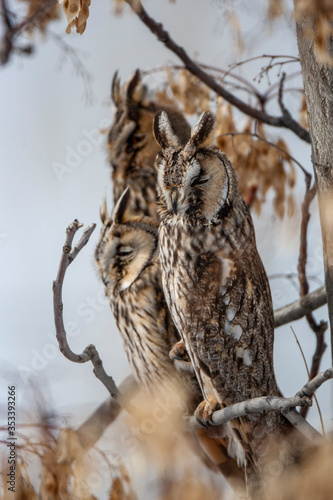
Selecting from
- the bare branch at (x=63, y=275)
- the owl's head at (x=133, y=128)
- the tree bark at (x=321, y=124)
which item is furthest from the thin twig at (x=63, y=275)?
the owl's head at (x=133, y=128)

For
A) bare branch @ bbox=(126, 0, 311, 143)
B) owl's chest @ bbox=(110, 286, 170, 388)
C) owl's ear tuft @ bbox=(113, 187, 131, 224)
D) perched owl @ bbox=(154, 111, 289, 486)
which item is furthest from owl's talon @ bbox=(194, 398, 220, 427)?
bare branch @ bbox=(126, 0, 311, 143)

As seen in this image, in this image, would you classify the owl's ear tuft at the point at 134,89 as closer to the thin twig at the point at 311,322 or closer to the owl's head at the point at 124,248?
the owl's head at the point at 124,248

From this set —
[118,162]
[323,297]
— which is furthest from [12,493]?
[118,162]

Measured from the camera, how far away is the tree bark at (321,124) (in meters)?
1.90

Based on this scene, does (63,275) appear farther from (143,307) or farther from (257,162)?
(257,162)

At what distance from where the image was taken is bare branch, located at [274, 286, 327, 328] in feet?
8.57

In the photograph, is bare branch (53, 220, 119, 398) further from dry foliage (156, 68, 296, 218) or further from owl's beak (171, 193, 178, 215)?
dry foliage (156, 68, 296, 218)

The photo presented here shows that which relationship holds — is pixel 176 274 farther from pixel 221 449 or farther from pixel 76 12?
pixel 76 12

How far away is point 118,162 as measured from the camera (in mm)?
3340

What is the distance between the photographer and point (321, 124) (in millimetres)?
1922

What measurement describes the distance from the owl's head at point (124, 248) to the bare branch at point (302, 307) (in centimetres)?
64

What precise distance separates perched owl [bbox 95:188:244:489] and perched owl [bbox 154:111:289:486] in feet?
1.23

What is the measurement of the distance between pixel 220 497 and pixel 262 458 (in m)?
0.22

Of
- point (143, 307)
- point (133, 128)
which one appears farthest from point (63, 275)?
point (133, 128)
